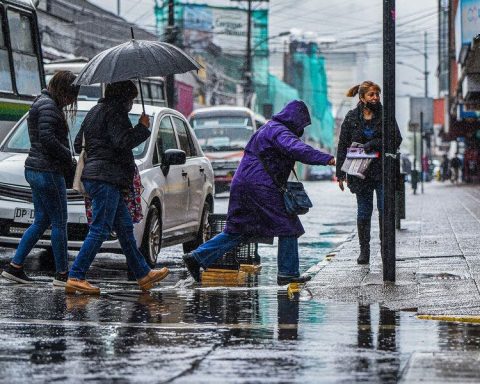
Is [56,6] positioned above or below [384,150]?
above

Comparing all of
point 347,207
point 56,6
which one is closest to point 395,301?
point 347,207

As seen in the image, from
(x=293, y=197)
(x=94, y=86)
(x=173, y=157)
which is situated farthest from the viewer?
Result: (x=94, y=86)

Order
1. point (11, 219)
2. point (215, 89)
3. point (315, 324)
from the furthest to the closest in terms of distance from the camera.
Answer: point (215, 89), point (11, 219), point (315, 324)

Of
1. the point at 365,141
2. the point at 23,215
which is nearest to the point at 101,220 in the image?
the point at 23,215

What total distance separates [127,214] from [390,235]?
2.15m

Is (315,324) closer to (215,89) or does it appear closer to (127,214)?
(127,214)

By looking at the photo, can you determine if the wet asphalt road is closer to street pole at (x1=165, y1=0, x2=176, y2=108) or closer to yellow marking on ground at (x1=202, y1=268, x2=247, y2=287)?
yellow marking on ground at (x1=202, y1=268, x2=247, y2=287)

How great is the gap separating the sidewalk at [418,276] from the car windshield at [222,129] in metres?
20.8

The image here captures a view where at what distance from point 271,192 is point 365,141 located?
105 inches

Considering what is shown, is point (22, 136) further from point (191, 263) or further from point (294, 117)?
point (294, 117)

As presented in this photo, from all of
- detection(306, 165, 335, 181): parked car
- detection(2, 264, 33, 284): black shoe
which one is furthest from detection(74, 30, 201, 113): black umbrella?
detection(306, 165, 335, 181): parked car

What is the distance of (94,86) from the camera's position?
28.1 m

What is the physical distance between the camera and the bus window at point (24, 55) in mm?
18078

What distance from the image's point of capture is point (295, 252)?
10.6 m
